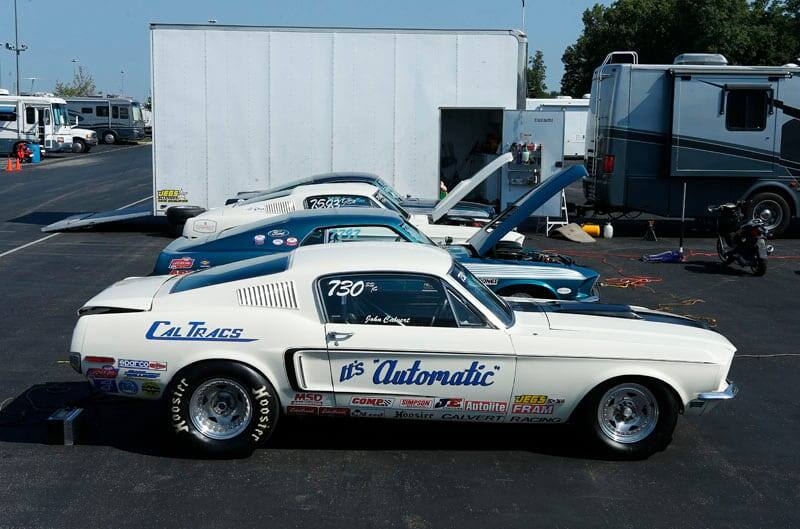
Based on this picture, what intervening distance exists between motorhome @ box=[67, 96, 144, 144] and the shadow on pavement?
5303 centimetres

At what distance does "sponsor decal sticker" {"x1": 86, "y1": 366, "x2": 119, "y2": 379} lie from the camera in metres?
6.36

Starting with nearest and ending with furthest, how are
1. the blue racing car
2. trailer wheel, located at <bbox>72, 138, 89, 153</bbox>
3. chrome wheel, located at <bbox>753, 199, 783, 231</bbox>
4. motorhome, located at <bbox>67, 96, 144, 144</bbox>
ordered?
the blue racing car
chrome wheel, located at <bbox>753, 199, 783, 231</bbox>
trailer wheel, located at <bbox>72, 138, 89, 153</bbox>
motorhome, located at <bbox>67, 96, 144, 144</bbox>

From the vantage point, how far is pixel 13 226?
20.5 metres

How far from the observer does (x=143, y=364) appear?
6.32 metres

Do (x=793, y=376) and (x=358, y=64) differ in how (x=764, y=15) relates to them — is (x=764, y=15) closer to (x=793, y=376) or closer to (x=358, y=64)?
(x=358, y=64)

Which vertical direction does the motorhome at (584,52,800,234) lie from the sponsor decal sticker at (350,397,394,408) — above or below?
above

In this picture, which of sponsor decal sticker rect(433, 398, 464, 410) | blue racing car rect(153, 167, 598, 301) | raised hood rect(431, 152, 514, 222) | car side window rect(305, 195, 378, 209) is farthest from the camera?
car side window rect(305, 195, 378, 209)

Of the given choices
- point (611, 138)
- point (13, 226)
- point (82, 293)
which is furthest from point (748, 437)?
point (13, 226)

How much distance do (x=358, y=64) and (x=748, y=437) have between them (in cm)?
1290

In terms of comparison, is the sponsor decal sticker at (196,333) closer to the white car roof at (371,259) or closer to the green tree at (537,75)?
the white car roof at (371,259)

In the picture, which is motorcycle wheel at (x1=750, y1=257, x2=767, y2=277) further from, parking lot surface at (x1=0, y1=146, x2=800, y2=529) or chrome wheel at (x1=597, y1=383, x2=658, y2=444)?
chrome wheel at (x1=597, y1=383, x2=658, y2=444)

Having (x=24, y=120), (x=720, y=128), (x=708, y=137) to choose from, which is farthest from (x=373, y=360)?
(x=24, y=120)

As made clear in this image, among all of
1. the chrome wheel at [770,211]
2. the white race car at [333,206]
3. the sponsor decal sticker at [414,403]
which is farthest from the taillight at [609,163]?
the sponsor decal sticker at [414,403]

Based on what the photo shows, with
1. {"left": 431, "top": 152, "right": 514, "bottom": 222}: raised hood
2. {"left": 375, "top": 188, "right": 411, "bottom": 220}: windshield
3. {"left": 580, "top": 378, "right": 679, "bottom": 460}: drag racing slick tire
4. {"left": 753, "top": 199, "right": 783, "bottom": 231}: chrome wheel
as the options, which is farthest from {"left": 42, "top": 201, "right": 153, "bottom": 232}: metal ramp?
{"left": 580, "top": 378, "right": 679, "bottom": 460}: drag racing slick tire
